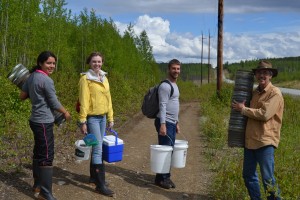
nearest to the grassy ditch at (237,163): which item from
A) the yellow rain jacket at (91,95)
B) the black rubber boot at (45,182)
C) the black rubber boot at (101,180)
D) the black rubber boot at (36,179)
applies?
the black rubber boot at (101,180)

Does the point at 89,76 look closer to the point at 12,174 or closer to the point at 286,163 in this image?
the point at 12,174

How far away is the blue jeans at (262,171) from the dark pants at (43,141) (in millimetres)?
2462

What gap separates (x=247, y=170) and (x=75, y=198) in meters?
2.37

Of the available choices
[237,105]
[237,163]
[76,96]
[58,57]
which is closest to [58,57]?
[58,57]

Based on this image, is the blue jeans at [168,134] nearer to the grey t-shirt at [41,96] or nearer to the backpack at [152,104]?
the backpack at [152,104]

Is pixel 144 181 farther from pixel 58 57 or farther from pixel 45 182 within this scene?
pixel 58 57

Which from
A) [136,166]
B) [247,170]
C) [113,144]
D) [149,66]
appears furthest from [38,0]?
[149,66]

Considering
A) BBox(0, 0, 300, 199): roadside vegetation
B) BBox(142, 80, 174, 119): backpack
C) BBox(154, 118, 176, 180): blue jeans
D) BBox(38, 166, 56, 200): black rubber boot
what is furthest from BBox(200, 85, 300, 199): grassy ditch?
BBox(38, 166, 56, 200): black rubber boot

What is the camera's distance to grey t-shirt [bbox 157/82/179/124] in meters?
5.76

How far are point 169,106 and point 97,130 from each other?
1.13 meters

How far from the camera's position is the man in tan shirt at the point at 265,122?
4.53 meters

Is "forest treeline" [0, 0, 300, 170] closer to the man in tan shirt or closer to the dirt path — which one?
the dirt path

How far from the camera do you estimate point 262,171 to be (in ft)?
15.2

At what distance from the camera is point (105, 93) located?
5625 mm
